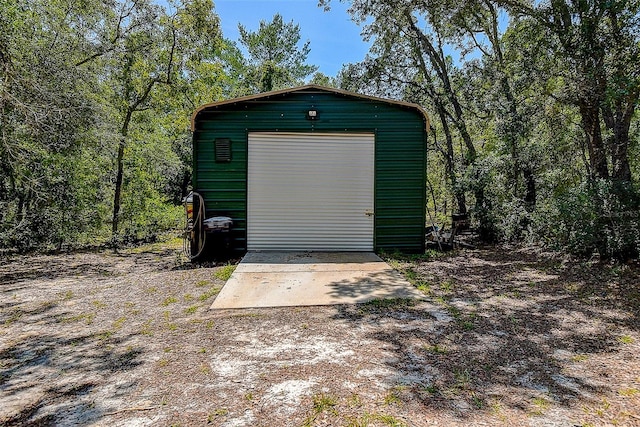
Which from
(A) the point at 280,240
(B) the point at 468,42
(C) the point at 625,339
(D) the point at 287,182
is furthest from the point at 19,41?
(B) the point at 468,42

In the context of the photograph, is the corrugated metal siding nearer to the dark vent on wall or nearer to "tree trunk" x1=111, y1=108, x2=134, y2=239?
the dark vent on wall

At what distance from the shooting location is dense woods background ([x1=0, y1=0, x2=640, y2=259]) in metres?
5.30

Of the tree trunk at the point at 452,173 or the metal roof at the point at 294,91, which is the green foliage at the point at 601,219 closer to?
the tree trunk at the point at 452,173

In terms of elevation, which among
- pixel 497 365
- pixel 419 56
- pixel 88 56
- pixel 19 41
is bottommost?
pixel 497 365

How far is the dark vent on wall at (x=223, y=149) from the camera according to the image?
22.1 feet

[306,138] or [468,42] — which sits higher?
[468,42]

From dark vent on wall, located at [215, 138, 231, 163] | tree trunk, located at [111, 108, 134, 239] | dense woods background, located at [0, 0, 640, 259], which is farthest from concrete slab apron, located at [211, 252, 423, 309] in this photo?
tree trunk, located at [111, 108, 134, 239]

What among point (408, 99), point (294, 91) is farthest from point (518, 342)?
point (408, 99)

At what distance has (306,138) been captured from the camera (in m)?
6.92

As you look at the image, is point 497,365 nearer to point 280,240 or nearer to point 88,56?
point 280,240

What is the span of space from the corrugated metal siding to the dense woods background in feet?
6.39

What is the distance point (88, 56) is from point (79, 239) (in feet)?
Answer: 13.8

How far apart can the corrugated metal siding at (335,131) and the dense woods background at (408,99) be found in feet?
6.39

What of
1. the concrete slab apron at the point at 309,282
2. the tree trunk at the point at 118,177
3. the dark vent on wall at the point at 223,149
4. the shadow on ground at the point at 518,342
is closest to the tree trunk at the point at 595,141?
the shadow on ground at the point at 518,342
